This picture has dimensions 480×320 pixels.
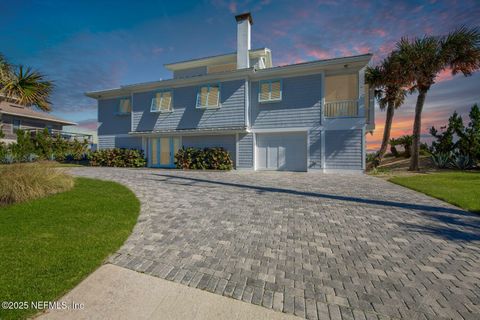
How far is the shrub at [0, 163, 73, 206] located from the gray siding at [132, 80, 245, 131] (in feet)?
29.4

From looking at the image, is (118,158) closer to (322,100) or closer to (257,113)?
(257,113)

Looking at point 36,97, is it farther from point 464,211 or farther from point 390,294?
point 464,211

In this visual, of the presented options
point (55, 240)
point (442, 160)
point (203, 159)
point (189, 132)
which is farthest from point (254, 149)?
point (442, 160)

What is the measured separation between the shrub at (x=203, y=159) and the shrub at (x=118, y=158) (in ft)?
11.6

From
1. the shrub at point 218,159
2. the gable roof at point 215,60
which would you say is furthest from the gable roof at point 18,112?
the shrub at point 218,159

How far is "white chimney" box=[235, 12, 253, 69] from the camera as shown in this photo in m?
15.5

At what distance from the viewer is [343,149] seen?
40.3 ft

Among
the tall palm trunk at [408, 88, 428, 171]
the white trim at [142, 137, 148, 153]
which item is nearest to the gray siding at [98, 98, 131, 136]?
the white trim at [142, 137, 148, 153]

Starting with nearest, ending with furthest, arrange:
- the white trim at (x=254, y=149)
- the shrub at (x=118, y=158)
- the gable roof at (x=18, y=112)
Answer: the white trim at (x=254, y=149) < the shrub at (x=118, y=158) < the gable roof at (x=18, y=112)

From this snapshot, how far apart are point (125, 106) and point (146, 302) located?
61.2 ft

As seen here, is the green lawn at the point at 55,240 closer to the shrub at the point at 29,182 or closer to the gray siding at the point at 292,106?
the shrub at the point at 29,182

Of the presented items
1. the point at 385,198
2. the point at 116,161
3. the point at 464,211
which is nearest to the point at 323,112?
the point at 385,198

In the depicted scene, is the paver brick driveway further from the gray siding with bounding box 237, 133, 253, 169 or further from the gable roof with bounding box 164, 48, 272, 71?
the gable roof with bounding box 164, 48, 272, 71

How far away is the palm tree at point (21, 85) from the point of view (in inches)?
295
